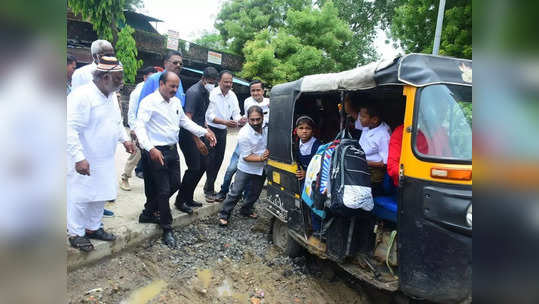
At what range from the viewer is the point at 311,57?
1658 cm

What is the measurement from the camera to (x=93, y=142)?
3404 millimetres

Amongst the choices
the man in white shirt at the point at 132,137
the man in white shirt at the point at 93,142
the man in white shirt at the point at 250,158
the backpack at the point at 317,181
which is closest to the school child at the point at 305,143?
the backpack at the point at 317,181

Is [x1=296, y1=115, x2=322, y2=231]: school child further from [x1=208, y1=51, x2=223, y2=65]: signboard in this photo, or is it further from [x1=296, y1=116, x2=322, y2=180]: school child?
[x1=208, y1=51, x2=223, y2=65]: signboard

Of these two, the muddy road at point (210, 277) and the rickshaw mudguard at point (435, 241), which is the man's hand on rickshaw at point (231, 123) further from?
the rickshaw mudguard at point (435, 241)

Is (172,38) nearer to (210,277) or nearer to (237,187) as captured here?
(237,187)

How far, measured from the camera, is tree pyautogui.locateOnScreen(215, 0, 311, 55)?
19.7 metres

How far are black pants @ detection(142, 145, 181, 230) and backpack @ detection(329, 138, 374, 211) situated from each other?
1.98m

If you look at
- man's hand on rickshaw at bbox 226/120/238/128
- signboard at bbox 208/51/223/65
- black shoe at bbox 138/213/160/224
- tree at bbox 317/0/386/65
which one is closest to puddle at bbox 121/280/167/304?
black shoe at bbox 138/213/160/224

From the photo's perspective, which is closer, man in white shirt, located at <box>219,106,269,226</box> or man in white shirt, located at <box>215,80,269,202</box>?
man in white shirt, located at <box>219,106,269,226</box>

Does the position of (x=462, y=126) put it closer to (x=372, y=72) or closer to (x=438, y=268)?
(x=372, y=72)

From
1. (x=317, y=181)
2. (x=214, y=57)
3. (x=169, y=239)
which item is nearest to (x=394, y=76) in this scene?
(x=317, y=181)

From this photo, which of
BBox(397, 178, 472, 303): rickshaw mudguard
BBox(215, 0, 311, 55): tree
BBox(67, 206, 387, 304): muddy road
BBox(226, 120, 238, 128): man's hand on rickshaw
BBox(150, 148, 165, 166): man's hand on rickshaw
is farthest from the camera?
BBox(215, 0, 311, 55): tree

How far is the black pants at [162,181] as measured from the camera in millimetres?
4074
